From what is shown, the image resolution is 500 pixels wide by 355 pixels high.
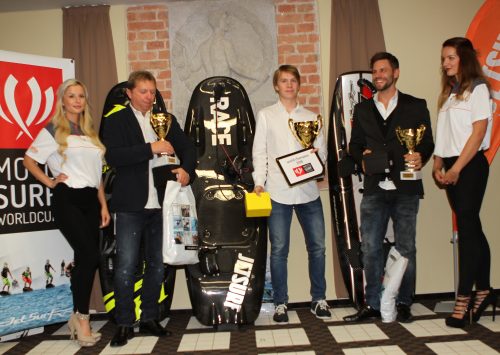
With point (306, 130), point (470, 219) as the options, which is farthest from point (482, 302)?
point (306, 130)

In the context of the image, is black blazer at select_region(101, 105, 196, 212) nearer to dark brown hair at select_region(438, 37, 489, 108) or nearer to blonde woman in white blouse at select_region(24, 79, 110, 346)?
blonde woman in white blouse at select_region(24, 79, 110, 346)

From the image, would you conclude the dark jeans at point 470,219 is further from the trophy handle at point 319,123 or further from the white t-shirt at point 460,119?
the trophy handle at point 319,123

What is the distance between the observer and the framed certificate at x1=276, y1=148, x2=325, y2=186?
126 inches

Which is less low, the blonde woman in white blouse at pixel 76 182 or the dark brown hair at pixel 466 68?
the dark brown hair at pixel 466 68

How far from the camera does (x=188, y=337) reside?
3053 millimetres

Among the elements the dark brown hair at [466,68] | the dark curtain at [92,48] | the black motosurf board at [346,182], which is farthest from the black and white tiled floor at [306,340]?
the dark curtain at [92,48]

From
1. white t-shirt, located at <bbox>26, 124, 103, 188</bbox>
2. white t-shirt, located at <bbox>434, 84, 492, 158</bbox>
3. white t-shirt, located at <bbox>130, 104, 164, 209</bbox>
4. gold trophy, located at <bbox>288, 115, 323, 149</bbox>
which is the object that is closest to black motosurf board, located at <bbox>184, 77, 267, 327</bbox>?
gold trophy, located at <bbox>288, 115, 323, 149</bbox>

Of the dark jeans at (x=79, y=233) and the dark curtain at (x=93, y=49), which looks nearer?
the dark jeans at (x=79, y=233)

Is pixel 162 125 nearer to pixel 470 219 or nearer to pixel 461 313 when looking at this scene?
pixel 470 219

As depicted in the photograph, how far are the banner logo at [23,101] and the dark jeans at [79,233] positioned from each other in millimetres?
514

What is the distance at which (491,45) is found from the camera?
358 cm

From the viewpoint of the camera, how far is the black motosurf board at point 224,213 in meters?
3.18

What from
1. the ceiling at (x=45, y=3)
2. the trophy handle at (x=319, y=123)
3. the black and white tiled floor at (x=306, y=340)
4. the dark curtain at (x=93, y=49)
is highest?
the ceiling at (x=45, y=3)

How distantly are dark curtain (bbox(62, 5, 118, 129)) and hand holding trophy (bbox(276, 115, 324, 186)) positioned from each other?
1.48 m
